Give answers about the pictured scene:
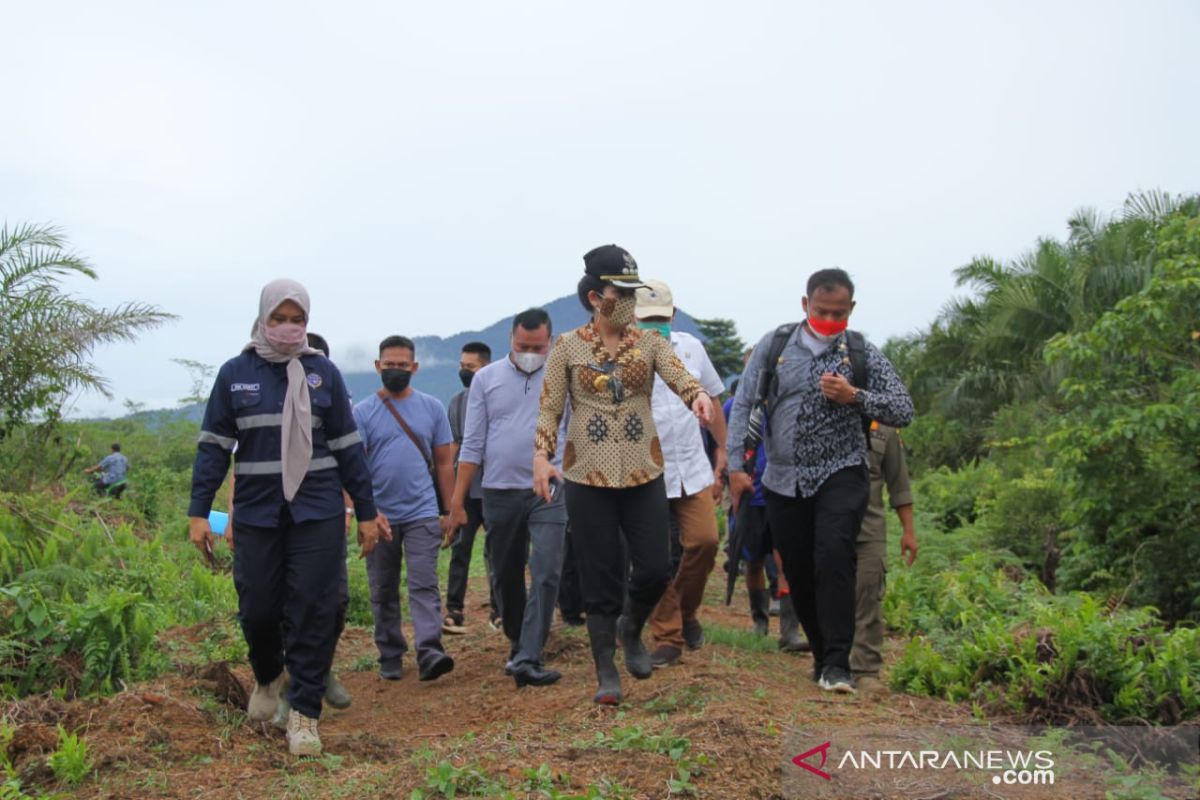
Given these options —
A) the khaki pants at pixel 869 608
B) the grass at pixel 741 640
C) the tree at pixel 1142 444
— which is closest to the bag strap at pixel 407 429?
the grass at pixel 741 640

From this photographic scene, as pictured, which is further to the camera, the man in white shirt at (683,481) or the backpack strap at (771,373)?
the man in white shirt at (683,481)

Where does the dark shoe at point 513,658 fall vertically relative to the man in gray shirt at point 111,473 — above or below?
below

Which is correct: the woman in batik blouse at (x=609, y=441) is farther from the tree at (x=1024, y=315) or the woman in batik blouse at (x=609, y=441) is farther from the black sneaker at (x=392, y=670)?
the tree at (x=1024, y=315)

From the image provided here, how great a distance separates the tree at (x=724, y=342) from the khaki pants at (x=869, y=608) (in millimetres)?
40930

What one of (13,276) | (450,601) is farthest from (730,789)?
(13,276)

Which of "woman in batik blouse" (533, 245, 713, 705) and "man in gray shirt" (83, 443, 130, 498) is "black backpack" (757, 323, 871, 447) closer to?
"woman in batik blouse" (533, 245, 713, 705)

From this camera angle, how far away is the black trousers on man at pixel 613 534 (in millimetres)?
5891

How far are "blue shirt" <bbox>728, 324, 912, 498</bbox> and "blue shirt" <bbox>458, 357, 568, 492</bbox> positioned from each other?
4.68 ft

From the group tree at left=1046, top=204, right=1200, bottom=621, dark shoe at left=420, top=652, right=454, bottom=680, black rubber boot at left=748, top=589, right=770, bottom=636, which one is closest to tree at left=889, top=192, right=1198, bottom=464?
tree at left=1046, top=204, right=1200, bottom=621

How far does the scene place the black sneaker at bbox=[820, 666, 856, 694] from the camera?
6.09m

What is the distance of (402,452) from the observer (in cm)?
743

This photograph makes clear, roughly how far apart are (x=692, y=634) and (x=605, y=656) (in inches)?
77.5

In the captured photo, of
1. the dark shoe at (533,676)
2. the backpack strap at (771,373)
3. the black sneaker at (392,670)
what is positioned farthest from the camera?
the black sneaker at (392,670)

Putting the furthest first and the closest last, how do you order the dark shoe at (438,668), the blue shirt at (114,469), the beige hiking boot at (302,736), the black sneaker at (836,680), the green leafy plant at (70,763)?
the blue shirt at (114,469) < the dark shoe at (438,668) < the black sneaker at (836,680) < the beige hiking boot at (302,736) < the green leafy plant at (70,763)
